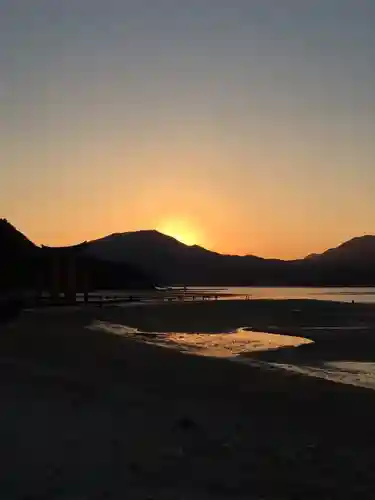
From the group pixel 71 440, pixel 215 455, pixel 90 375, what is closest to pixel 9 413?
pixel 71 440

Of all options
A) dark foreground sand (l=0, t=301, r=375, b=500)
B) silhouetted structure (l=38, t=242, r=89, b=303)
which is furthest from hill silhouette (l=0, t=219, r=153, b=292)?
dark foreground sand (l=0, t=301, r=375, b=500)

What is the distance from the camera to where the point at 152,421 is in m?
11.7

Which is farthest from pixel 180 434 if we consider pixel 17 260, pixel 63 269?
pixel 17 260

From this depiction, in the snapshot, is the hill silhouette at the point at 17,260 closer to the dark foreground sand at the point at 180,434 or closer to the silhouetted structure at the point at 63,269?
the silhouetted structure at the point at 63,269

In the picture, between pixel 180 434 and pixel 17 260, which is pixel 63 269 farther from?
pixel 180 434

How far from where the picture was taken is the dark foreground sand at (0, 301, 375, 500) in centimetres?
792

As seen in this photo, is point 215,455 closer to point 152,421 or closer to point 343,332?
point 152,421

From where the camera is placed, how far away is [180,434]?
10695 mm

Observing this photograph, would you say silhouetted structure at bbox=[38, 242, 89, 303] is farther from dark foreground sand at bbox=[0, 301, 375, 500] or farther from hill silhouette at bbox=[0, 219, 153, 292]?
dark foreground sand at bbox=[0, 301, 375, 500]

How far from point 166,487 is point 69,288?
254 ft

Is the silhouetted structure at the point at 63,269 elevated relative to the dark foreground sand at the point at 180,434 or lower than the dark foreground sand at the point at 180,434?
elevated

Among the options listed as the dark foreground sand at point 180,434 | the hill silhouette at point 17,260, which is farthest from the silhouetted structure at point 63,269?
the dark foreground sand at point 180,434

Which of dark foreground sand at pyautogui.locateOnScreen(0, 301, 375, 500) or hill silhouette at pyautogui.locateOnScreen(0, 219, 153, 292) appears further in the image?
hill silhouette at pyautogui.locateOnScreen(0, 219, 153, 292)

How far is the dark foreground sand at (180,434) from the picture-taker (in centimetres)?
792
